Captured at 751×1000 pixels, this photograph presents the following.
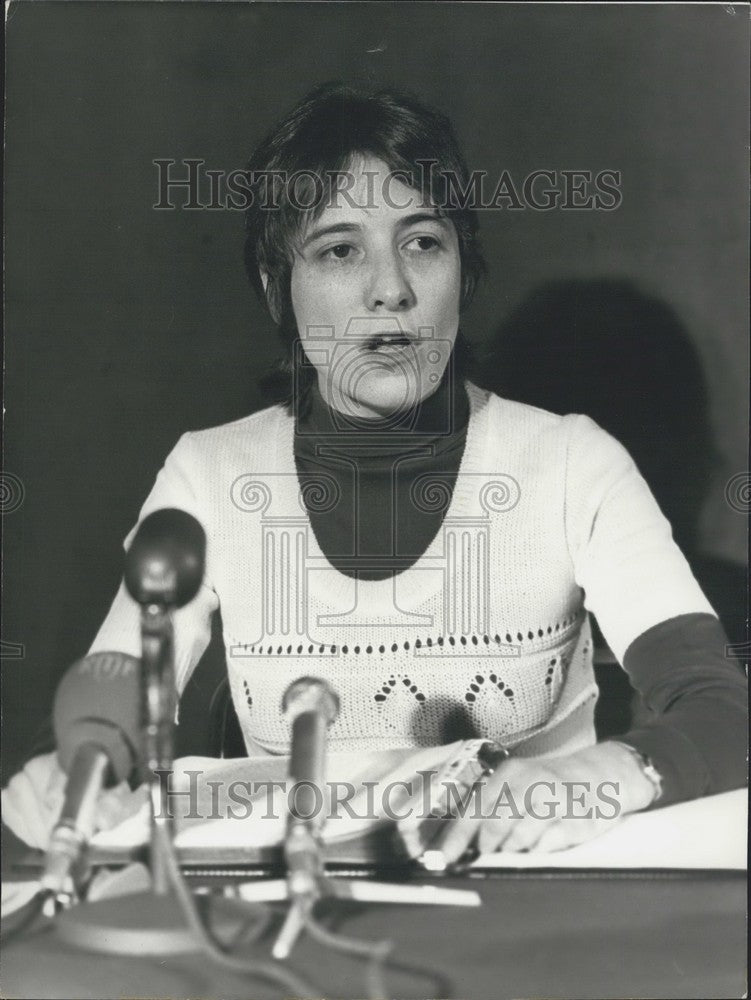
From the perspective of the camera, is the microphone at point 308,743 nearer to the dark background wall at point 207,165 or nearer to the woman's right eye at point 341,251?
the dark background wall at point 207,165

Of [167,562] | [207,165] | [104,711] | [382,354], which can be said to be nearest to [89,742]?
[104,711]

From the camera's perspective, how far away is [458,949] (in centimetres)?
87

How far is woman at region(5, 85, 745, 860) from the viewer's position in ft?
4.03

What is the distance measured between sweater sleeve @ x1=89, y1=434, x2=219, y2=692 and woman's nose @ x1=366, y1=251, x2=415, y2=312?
270 mm

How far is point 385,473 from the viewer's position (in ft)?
4.20

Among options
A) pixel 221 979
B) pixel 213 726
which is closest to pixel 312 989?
pixel 221 979

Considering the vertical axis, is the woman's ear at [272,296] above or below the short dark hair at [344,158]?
below

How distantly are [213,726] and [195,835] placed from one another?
0.24 m

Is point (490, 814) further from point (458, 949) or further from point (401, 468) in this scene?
point (401, 468)

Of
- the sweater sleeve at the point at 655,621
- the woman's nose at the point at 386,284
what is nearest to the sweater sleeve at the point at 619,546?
→ the sweater sleeve at the point at 655,621

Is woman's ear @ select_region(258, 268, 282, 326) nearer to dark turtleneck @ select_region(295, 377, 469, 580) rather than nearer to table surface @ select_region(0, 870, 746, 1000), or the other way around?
dark turtleneck @ select_region(295, 377, 469, 580)

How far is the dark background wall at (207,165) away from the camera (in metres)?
1.24

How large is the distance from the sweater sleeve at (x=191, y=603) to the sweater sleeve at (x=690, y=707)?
1.56 ft

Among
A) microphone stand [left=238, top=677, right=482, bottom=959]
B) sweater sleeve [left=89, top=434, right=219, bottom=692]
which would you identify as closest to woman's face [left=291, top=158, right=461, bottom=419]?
sweater sleeve [left=89, top=434, right=219, bottom=692]
